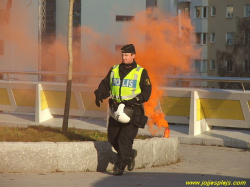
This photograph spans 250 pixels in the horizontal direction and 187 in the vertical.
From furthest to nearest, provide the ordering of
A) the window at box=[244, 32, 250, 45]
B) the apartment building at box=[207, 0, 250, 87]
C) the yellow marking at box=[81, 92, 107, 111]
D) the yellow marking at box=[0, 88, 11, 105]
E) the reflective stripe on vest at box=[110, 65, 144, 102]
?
1. the apartment building at box=[207, 0, 250, 87]
2. the window at box=[244, 32, 250, 45]
3. the yellow marking at box=[0, 88, 11, 105]
4. the yellow marking at box=[81, 92, 107, 111]
5. the reflective stripe on vest at box=[110, 65, 144, 102]

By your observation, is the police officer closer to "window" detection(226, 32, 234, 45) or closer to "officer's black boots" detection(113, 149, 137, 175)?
"officer's black boots" detection(113, 149, 137, 175)

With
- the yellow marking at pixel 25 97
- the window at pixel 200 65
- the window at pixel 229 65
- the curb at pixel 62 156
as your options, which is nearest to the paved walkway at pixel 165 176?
the curb at pixel 62 156

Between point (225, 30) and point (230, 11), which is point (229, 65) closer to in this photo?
point (225, 30)

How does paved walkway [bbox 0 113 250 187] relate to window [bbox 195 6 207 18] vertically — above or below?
below

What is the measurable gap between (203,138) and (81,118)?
419 cm

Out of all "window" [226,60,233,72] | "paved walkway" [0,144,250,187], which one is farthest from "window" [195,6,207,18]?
"paved walkway" [0,144,250,187]

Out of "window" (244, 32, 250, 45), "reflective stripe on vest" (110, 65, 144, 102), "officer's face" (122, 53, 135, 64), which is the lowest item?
"reflective stripe on vest" (110, 65, 144, 102)

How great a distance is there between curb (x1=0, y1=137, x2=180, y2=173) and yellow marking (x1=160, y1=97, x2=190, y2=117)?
383 cm

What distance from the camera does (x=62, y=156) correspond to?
364 inches

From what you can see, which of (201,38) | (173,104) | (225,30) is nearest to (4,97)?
(173,104)

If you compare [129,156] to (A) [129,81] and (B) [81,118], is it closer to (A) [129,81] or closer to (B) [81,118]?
(A) [129,81]

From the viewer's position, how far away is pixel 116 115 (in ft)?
30.1

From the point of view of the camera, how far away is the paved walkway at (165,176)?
8.38 meters

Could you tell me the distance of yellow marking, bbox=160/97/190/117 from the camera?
13867 millimetres
